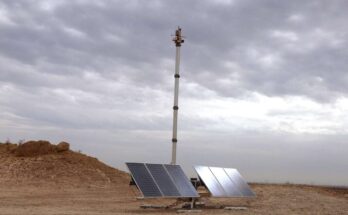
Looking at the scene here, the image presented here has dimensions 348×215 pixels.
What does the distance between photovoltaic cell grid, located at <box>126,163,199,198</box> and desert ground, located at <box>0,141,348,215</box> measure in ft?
2.52

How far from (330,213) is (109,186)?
15336 millimetres

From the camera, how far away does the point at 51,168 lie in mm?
32188

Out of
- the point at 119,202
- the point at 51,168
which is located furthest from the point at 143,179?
the point at 51,168

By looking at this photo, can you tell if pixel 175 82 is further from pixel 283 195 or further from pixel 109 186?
pixel 109 186

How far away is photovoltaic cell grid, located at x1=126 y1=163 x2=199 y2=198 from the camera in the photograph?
1750 centimetres

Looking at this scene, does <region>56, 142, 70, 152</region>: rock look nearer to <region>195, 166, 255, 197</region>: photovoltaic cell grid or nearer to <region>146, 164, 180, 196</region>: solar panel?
<region>195, 166, 255, 197</region>: photovoltaic cell grid

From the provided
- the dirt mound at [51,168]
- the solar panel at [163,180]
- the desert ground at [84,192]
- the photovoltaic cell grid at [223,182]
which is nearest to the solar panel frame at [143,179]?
the solar panel at [163,180]

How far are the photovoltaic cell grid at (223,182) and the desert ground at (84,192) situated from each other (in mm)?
640

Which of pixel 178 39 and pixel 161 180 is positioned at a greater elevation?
pixel 178 39

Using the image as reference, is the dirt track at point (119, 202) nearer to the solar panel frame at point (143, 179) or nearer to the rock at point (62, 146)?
the solar panel frame at point (143, 179)

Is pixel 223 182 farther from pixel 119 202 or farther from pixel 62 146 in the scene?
pixel 62 146

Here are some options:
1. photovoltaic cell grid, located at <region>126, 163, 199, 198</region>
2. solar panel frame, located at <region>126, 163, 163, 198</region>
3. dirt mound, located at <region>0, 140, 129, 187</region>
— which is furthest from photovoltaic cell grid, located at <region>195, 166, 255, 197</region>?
dirt mound, located at <region>0, 140, 129, 187</region>

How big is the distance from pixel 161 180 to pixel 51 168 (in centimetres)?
1547

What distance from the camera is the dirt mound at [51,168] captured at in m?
30.3
